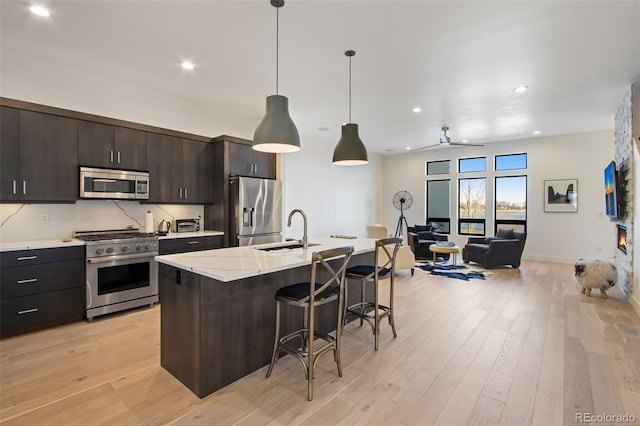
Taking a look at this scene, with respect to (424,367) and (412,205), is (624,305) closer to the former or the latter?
(424,367)

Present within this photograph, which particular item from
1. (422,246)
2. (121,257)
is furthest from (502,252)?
(121,257)

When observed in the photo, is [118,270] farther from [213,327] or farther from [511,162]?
[511,162]

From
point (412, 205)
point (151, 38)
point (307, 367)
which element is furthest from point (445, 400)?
point (412, 205)

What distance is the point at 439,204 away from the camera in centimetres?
880

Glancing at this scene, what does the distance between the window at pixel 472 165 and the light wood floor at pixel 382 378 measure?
16.7 feet

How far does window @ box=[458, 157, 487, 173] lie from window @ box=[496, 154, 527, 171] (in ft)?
1.04

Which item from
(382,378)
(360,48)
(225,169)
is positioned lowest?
(382,378)

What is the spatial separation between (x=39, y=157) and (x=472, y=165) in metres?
8.58

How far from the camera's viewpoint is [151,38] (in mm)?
2994

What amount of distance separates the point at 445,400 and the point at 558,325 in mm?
2165

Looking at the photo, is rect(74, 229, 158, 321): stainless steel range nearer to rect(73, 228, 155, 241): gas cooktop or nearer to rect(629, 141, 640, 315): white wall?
rect(73, 228, 155, 241): gas cooktop

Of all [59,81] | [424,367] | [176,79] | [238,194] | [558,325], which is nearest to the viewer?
[424,367]

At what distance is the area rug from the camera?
5.62 metres

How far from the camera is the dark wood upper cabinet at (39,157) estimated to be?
314 centimetres
